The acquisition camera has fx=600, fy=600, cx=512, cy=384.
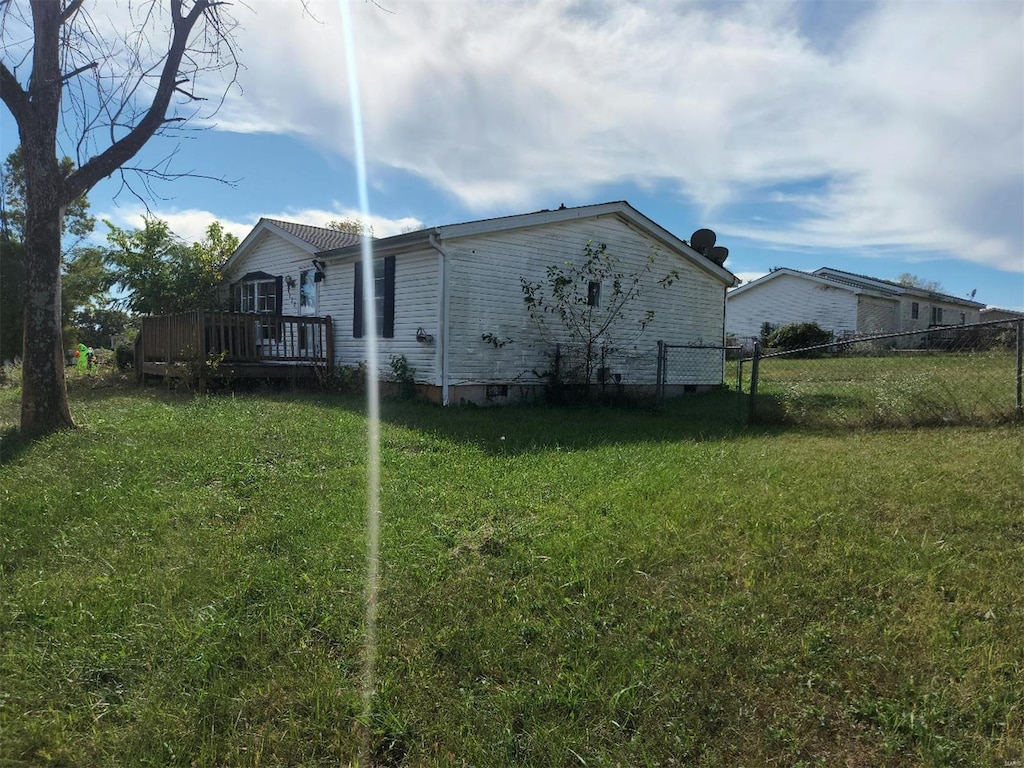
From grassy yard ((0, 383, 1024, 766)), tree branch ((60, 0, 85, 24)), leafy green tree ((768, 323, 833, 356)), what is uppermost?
tree branch ((60, 0, 85, 24))

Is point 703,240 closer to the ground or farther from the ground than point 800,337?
farther from the ground

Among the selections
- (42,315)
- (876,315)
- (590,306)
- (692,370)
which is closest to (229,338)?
(42,315)

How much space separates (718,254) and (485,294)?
6.60m

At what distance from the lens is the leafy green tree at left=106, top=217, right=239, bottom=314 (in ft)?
49.0

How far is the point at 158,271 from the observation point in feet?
49.3

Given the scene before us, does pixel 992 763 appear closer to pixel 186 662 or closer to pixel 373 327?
pixel 186 662

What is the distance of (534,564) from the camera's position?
10.5 feet

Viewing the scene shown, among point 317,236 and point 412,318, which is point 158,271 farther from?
point 412,318

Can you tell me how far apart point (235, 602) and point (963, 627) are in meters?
3.27

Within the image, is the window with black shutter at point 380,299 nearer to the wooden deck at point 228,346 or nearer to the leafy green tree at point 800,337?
the wooden deck at point 228,346

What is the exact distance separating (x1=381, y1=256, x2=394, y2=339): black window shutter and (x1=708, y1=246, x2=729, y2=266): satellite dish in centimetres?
751

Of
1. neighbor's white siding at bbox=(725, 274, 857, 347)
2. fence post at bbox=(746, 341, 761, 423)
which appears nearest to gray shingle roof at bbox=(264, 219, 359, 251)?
fence post at bbox=(746, 341, 761, 423)

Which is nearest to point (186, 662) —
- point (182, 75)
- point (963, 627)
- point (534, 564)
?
point (534, 564)

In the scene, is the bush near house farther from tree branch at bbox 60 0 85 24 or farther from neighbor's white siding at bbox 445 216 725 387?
tree branch at bbox 60 0 85 24
